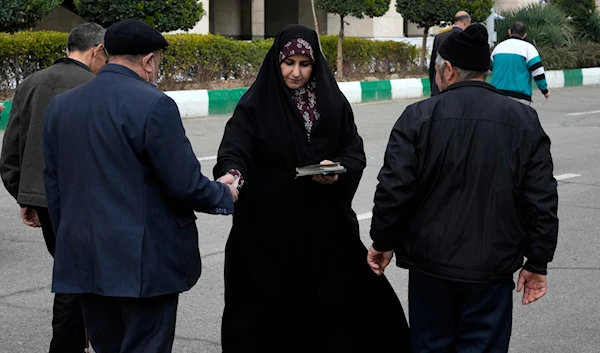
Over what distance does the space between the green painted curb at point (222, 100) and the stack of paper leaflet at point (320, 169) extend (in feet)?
38.6

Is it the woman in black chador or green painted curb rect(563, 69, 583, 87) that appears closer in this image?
the woman in black chador

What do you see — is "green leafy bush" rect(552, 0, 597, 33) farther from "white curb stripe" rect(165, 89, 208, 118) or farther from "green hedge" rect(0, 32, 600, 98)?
"white curb stripe" rect(165, 89, 208, 118)

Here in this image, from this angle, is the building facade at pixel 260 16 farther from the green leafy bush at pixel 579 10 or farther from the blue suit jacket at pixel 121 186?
the blue suit jacket at pixel 121 186

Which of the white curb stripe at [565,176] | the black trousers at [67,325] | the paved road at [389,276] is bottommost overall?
the paved road at [389,276]

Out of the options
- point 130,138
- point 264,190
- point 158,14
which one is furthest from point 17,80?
point 130,138

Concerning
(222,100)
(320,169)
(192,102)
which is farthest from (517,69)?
(320,169)

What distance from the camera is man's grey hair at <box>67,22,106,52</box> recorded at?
15.0 ft

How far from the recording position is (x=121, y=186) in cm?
343

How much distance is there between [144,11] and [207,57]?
179cm

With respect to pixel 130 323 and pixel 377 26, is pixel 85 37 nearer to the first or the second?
pixel 130 323

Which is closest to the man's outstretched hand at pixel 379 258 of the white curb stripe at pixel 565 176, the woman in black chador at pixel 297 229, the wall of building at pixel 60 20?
the woman in black chador at pixel 297 229

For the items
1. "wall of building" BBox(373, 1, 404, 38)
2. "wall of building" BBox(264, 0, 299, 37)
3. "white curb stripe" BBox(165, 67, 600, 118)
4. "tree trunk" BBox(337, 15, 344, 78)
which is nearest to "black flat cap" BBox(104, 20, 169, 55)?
"white curb stripe" BBox(165, 67, 600, 118)

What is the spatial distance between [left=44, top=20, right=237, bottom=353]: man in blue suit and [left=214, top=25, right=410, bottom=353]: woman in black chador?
947 mm

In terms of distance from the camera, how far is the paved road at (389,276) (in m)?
5.33
